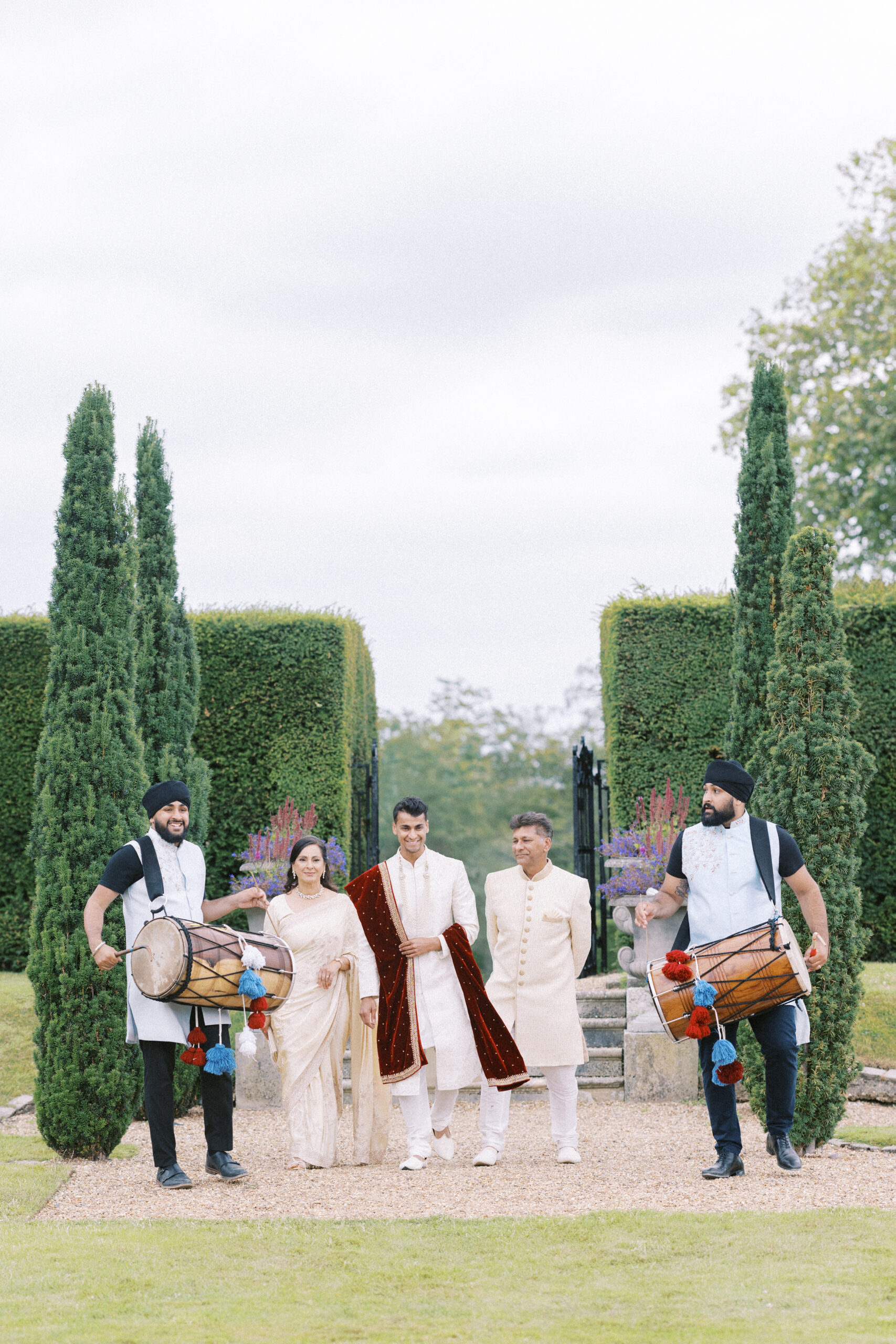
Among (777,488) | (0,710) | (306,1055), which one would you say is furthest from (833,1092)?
(0,710)

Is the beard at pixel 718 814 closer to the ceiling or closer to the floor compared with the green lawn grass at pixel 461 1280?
closer to the ceiling

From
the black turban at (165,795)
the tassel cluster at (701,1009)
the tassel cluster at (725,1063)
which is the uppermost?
the black turban at (165,795)

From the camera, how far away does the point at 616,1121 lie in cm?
809

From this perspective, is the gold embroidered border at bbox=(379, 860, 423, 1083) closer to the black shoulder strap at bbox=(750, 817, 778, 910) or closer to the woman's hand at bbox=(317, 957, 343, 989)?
the woman's hand at bbox=(317, 957, 343, 989)

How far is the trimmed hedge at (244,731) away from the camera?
11.9 meters

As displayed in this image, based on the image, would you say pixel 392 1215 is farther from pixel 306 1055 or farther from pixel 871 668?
pixel 871 668

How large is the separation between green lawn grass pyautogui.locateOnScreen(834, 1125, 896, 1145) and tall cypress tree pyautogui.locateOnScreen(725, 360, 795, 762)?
2.44 m

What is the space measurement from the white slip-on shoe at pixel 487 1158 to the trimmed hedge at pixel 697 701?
203 inches

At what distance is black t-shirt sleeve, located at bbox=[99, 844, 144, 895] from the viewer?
6.02m

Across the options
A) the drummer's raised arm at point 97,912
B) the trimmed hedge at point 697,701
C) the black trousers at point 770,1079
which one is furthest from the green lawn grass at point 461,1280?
the trimmed hedge at point 697,701

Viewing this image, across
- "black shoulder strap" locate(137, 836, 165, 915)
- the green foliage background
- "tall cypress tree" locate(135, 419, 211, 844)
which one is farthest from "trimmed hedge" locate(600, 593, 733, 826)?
the green foliage background

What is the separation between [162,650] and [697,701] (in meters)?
4.76

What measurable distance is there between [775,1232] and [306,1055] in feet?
8.21

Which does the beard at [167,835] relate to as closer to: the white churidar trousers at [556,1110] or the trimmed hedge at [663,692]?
the white churidar trousers at [556,1110]
